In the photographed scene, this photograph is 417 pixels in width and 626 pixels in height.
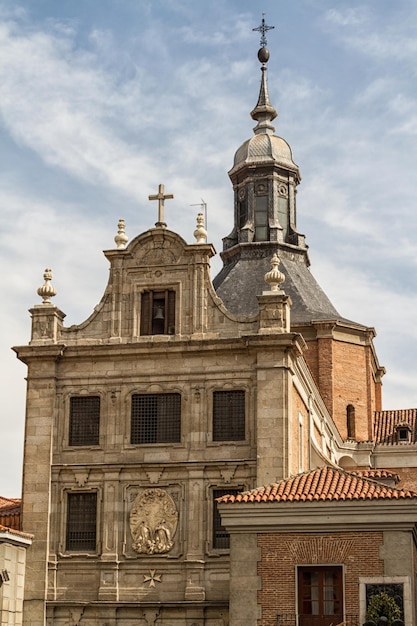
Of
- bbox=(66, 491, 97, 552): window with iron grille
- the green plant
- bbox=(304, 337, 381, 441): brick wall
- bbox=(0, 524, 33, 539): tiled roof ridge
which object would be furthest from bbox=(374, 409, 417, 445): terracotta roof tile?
the green plant

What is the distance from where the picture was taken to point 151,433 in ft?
126

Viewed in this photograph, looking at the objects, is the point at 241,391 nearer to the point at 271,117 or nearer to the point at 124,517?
the point at 124,517

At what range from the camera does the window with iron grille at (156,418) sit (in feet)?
126

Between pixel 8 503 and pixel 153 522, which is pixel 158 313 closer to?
pixel 153 522

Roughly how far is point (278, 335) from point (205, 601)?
8538 millimetres

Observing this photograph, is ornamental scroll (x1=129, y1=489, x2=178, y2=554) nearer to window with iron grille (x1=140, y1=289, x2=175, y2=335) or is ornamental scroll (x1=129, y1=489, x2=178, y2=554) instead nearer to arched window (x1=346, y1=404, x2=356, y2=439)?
window with iron grille (x1=140, y1=289, x2=175, y2=335)

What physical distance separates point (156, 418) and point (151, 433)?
1.68 ft

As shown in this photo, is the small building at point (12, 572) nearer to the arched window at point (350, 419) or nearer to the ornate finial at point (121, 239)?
the ornate finial at point (121, 239)

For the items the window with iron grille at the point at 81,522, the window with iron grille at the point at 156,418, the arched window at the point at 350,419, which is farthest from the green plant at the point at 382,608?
the arched window at the point at 350,419

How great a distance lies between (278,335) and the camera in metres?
37.7

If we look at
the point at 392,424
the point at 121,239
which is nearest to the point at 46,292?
the point at 121,239

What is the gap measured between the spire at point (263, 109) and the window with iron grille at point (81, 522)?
2979 cm

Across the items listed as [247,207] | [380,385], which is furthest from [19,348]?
[380,385]

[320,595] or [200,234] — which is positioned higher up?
[200,234]
